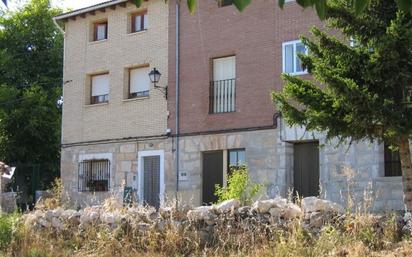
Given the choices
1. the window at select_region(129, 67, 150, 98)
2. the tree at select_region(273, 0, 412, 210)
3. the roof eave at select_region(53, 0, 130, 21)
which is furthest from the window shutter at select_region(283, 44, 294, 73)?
the tree at select_region(273, 0, 412, 210)

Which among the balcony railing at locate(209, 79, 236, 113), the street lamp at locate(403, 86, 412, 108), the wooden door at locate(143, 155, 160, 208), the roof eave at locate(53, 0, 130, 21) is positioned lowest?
the wooden door at locate(143, 155, 160, 208)

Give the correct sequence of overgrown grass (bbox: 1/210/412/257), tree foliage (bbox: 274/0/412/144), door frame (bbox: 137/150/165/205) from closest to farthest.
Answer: overgrown grass (bbox: 1/210/412/257), tree foliage (bbox: 274/0/412/144), door frame (bbox: 137/150/165/205)

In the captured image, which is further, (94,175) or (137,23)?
(94,175)

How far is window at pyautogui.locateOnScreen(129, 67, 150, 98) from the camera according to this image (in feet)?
68.4

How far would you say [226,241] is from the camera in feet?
29.7

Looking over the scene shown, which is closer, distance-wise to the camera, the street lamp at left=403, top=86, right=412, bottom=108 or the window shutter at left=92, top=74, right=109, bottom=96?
the street lamp at left=403, top=86, right=412, bottom=108

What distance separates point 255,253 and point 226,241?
79 cm

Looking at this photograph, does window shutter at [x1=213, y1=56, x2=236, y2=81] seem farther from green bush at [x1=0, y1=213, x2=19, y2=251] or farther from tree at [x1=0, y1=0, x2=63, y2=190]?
tree at [x1=0, y1=0, x2=63, y2=190]

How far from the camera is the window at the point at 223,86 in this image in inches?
738

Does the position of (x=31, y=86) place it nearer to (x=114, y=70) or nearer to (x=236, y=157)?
(x=114, y=70)

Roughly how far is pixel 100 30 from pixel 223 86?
5.90 metres

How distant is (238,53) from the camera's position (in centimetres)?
1850

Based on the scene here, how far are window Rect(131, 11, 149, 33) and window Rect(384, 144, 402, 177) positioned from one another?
916 centimetres

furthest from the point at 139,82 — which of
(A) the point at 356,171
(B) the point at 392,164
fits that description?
(B) the point at 392,164
